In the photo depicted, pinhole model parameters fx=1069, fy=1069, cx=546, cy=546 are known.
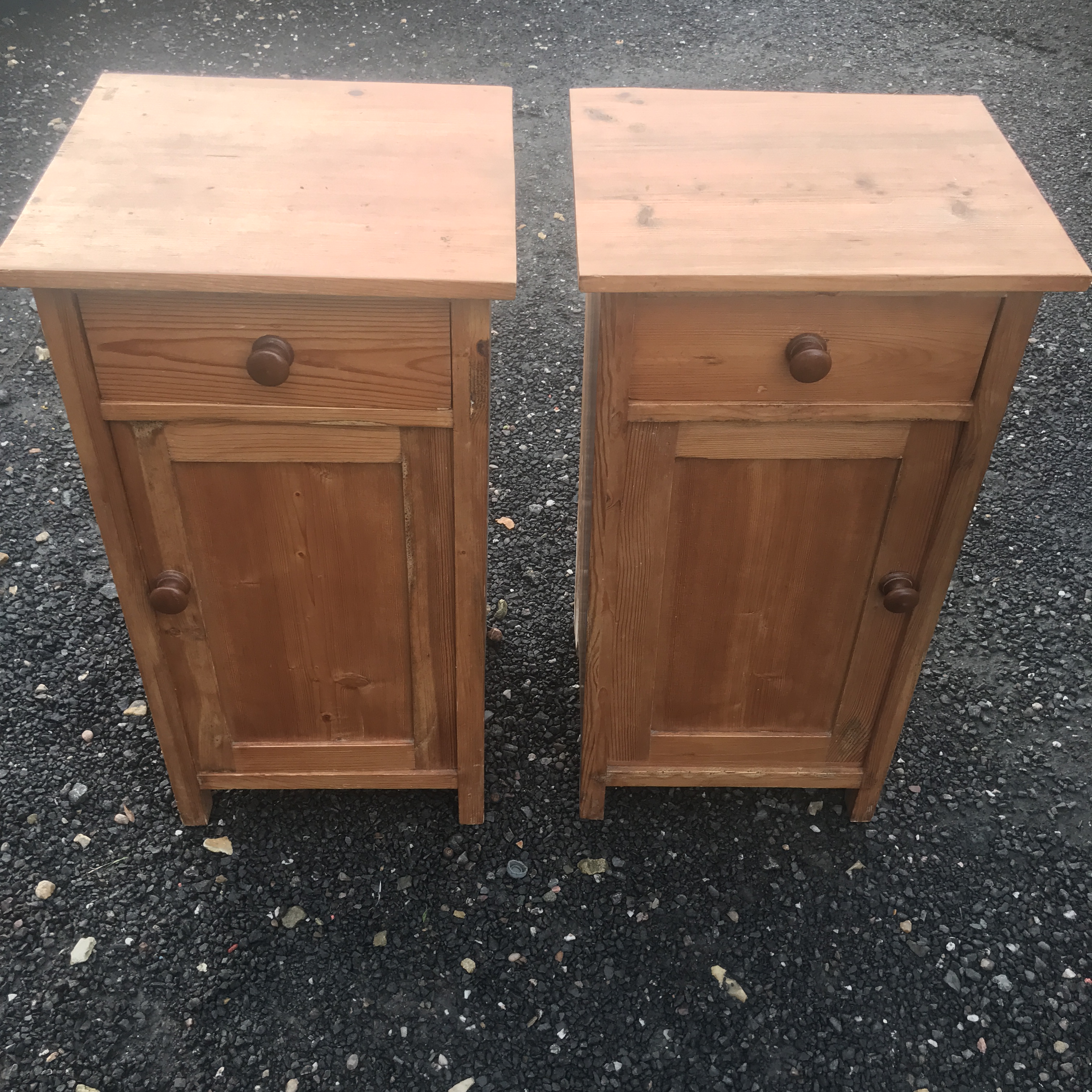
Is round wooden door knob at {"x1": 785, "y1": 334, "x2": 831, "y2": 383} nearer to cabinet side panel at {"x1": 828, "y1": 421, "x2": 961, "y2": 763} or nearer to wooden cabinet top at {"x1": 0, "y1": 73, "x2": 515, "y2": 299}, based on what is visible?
cabinet side panel at {"x1": 828, "y1": 421, "x2": 961, "y2": 763}

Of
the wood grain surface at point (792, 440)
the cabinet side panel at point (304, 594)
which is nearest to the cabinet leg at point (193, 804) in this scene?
the cabinet side panel at point (304, 594)

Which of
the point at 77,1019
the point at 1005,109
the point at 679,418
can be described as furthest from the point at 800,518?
the point at 1005,109

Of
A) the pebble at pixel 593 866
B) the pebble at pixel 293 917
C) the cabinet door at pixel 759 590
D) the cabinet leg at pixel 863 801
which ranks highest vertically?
the cabinet door at pixel 759 590

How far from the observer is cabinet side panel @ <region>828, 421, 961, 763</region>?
1498 mm

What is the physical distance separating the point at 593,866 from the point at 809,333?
1.02 meters

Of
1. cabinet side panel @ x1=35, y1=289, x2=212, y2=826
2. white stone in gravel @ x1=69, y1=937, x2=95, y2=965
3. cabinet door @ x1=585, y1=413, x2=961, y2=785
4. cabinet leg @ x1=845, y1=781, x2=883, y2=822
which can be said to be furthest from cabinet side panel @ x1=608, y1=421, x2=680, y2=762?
white stone in gravel @ x1=69, y1=937, x2=95, y2=965

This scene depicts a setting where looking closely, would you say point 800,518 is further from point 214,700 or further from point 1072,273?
point 214,700

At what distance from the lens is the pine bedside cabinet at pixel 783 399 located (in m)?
1.35

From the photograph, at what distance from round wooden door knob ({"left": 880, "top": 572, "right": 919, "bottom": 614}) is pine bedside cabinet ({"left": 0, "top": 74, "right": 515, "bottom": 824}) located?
0.62 meters


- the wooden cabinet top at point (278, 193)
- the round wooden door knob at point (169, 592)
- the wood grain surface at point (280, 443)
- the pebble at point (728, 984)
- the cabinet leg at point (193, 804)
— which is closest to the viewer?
the wooden cabinet top at point (278, 193)

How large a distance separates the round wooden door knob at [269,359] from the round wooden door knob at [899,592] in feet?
3.06

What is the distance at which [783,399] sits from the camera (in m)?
1.44

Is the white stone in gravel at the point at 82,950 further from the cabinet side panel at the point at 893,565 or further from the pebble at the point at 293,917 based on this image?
the cabinet side panel at the point at 893,565

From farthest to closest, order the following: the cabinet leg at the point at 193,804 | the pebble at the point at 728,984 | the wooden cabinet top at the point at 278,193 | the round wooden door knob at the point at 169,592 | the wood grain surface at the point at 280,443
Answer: the cabinet leg at the point at 193,804 < the pebble at the point at 728,984 < the round wooden door knob at the point at 169,592 < the wood grain surface at the point at 280,443 < the wooden cabinet top at the point at 278,193
